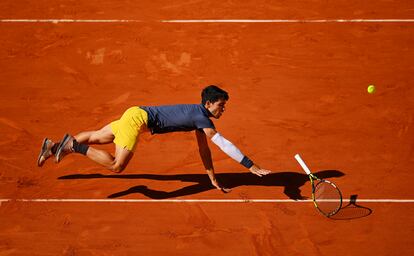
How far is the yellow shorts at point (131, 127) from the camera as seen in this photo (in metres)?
6.74

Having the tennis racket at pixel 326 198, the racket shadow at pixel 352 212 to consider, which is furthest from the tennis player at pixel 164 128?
the racket shadow at pixel 352 212

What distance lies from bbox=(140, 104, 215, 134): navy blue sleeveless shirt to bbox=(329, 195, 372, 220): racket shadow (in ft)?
6.43

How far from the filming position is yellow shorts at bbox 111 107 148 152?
6.74m

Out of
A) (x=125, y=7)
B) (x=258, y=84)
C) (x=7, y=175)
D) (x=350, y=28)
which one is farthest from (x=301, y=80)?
(x=7, y=175)

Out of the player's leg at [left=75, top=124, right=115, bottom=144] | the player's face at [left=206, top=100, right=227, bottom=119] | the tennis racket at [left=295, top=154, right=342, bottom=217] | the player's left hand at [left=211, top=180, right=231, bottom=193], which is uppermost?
the player's face at [left=206, top=100, right=227, bottom=119]

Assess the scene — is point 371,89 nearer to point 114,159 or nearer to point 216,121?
point 216,121

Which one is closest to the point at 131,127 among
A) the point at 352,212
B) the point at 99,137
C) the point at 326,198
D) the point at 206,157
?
the point at 99,137

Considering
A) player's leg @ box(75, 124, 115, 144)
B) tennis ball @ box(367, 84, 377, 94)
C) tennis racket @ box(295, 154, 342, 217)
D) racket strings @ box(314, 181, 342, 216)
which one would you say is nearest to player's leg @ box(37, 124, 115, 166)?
player's leg @ box(75, 124, 115, 144)

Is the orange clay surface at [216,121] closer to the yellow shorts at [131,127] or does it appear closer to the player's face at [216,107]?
the yellow shorts at [131,127]

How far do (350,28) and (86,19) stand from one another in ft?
15.6

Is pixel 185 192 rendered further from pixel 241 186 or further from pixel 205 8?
pixel 205 8

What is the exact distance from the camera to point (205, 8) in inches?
409

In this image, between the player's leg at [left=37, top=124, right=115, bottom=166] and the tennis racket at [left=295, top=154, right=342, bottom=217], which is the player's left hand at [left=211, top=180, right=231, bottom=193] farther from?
the player's leg at [left=37, top=124, right=115, bottom=166]

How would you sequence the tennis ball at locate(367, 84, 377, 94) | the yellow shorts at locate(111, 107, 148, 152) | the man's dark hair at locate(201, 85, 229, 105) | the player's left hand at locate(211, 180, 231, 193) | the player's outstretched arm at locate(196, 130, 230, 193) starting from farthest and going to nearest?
1. the tennis ball at locate(367, 84, 377, 94)
2. the player's left hand at locate(211, 180, 231, 193)
3. the player's outstretched arm at locate(196, 130, 230, 193)
4. the yellow shorts at locate(111, 107, 148, 152)
5. the man's dark hair at locate(201, 85, 229, 105)
